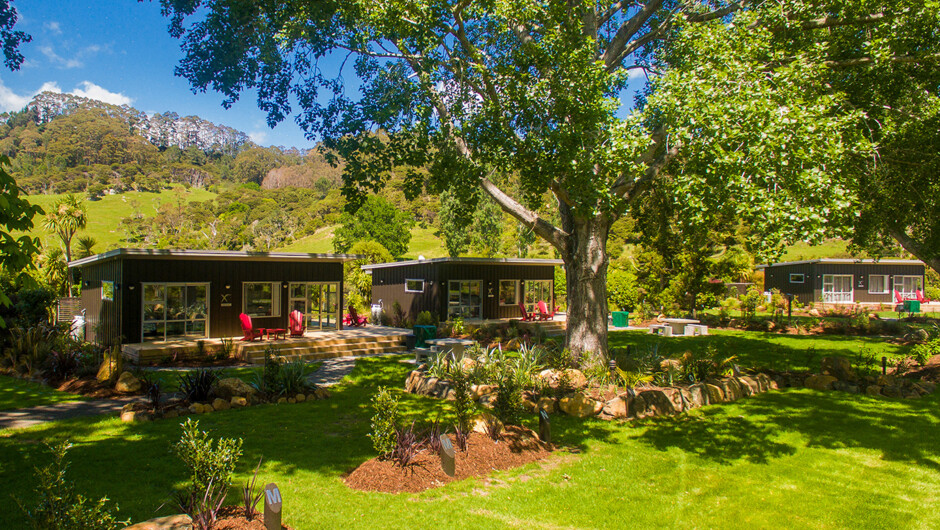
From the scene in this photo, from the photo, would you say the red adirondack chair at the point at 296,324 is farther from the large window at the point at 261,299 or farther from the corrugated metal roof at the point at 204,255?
the corrugated metal roof at the point at 204,255

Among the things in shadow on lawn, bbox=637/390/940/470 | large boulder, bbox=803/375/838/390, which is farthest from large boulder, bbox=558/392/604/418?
large boulder, bbox=803/375/838/390

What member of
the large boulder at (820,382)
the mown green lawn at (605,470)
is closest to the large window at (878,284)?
the large boulder at (820,382)

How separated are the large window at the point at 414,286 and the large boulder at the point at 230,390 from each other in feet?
45.2

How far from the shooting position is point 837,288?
3500cm

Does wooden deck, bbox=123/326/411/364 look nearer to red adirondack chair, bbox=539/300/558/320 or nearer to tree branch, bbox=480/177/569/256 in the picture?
tree branch, bbox=480/177/569/256

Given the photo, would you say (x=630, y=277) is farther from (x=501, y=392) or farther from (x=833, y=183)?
(x=501, y=392)

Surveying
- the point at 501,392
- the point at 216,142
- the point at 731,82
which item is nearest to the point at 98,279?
the point at 501,392

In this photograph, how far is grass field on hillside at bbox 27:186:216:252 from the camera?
199 ft

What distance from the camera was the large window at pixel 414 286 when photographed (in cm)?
2370

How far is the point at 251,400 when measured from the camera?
9844 mm

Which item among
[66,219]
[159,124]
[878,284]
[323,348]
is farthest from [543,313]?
[159,124]

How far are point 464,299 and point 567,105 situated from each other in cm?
1489

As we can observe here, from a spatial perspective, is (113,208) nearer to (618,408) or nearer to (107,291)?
(107,291)

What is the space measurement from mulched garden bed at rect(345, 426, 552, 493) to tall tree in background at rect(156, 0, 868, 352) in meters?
4.60
